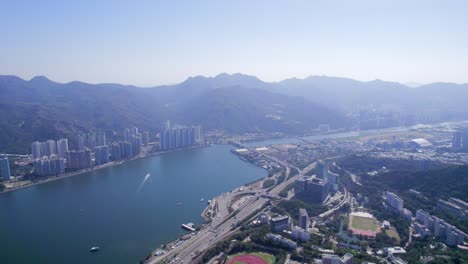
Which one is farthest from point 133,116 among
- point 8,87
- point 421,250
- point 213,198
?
point 421,250

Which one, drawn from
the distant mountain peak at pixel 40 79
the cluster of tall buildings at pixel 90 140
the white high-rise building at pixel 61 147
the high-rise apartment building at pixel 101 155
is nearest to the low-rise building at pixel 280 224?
the high-rise apartment building at pixel 101 155

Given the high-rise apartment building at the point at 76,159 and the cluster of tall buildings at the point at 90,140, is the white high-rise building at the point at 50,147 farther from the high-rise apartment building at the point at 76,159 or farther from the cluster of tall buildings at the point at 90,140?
the high-rise apartment building at the point at 76,159

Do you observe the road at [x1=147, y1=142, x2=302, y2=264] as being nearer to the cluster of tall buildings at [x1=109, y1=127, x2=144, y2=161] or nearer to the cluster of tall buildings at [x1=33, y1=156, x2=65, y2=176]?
the cluster of tall buildings at [x1=33, y1=156, x2=65, y2=176]

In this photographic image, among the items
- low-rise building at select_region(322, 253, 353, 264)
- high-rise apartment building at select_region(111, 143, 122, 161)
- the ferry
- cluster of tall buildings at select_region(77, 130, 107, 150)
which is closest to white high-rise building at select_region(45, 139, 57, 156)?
cluster of tall buildings at select_region(77, 130, 107, 150)

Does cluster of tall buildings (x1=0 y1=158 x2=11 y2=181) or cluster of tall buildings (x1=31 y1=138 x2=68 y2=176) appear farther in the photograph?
cluster of tall buildings (x1=31 y1=138 x2=68 y2=176)

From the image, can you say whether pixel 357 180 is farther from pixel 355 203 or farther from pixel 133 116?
pixel 133 116
